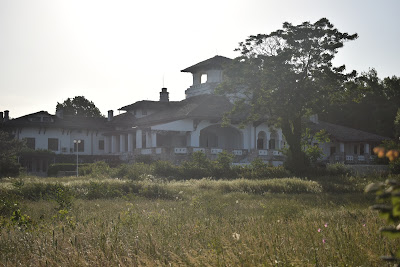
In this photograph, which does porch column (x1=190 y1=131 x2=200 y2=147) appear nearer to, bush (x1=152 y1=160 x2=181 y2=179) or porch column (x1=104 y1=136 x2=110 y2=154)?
bush (x1=152 y1=160 x2=181 y2=179)

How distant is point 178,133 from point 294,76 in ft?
50.4

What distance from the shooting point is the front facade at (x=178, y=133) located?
150ft

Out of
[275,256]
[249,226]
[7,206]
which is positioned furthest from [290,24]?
[275,256]

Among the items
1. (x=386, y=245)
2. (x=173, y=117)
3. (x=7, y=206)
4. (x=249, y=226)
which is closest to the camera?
(x=386, y=245)

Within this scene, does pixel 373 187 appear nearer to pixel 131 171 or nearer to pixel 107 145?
pixel 131 171

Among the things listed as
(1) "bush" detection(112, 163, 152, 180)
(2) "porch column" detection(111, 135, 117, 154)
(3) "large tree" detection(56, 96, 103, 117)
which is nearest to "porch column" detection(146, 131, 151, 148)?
(2) "porch column" detection(111, 135, 117, 154)

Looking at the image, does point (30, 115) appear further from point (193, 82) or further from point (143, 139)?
point (193, 82)

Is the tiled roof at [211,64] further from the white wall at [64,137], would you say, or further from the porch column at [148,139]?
the white wall at [64,137]

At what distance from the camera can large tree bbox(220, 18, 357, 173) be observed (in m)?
32.3

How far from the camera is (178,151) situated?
4247 centimetres

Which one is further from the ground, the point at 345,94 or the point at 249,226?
the point at 345,94

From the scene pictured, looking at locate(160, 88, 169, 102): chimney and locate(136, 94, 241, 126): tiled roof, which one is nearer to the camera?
locate(136, 94, 241, 126): tiled roof

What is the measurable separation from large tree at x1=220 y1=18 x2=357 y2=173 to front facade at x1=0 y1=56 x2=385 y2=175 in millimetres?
8839

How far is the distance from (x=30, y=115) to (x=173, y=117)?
55.6 ft
